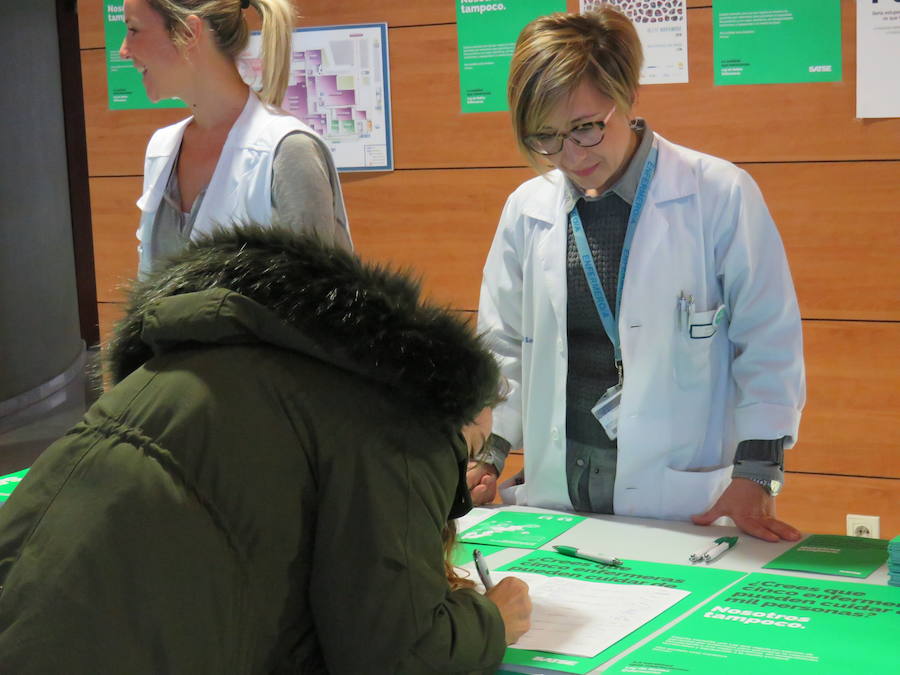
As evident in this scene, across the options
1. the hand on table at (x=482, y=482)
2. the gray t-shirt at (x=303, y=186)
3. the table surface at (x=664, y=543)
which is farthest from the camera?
the gray t-shirt at (x=303, y=186)

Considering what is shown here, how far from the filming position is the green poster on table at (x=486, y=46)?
13.1ft

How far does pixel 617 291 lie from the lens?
2.37m

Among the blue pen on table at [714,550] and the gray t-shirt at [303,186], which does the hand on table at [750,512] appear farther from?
Answer: the gray t-shirt at [303,186]

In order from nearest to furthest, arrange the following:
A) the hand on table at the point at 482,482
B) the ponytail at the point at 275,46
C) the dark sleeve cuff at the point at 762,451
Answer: the dark sleeve cuff at the point at 762,451 < the hand on table at the point at 482,482 < the ponytail at the point at 275,46

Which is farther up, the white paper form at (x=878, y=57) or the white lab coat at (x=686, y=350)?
the white paper form at (x=878, y=57)

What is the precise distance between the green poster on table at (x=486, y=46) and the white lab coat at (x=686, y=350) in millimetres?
1713

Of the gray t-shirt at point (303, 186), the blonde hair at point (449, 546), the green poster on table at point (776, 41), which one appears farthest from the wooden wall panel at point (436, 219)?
the blonde hair at point (449, 546)

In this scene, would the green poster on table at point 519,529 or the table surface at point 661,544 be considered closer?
the table surface at point 661,544

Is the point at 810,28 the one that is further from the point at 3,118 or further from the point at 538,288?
the point at 3,118

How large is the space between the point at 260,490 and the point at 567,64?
4.15ft

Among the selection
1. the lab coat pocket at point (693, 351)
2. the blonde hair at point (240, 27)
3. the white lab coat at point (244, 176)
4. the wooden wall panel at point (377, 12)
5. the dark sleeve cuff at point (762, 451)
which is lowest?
the dark sleeve cuff at point (762, 451)

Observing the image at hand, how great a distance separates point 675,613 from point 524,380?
875mm

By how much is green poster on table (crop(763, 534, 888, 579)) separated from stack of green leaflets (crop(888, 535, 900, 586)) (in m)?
0.05

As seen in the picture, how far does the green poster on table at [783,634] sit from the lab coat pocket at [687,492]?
1.47ft
